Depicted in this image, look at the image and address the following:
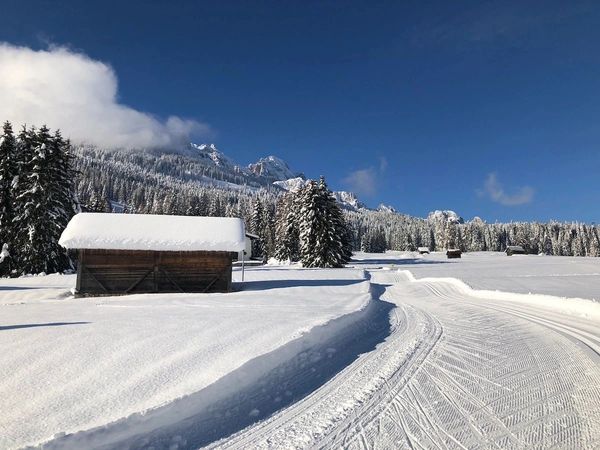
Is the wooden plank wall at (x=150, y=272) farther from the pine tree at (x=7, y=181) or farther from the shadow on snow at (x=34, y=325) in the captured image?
the pine tree at (x=7, y=181)

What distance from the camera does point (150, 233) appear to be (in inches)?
795

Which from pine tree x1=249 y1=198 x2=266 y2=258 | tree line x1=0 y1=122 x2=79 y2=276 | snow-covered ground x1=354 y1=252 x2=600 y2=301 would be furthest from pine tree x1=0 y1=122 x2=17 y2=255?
pine tree x1=249 y1=198 x2=266 y2=258

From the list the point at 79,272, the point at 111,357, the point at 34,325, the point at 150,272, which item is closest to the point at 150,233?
the point at 150,272

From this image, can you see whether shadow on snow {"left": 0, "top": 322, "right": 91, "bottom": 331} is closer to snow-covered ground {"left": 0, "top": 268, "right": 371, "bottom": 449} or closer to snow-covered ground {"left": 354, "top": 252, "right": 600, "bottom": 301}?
snow-covered ground {"left": 0, "top": 268, "right": 371, "bottom": 449}

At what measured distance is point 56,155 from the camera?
33.1 metres

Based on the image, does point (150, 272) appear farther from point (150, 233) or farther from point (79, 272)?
point (79, 272)

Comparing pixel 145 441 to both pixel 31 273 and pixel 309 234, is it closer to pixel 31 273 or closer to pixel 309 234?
pixel 31 273

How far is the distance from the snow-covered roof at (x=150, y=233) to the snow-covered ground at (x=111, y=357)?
8.39 metres

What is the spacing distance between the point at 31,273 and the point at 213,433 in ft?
106

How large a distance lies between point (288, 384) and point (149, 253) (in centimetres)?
1625

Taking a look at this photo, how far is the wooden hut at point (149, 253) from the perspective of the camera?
1947cm

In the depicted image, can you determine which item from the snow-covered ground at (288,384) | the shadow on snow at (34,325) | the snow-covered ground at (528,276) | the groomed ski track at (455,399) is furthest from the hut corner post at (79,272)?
the snow-covered ground at (528,276)

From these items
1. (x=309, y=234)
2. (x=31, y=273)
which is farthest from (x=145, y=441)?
(x=309, y=234)

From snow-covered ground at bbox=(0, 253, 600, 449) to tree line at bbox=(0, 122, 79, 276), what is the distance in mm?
23194
